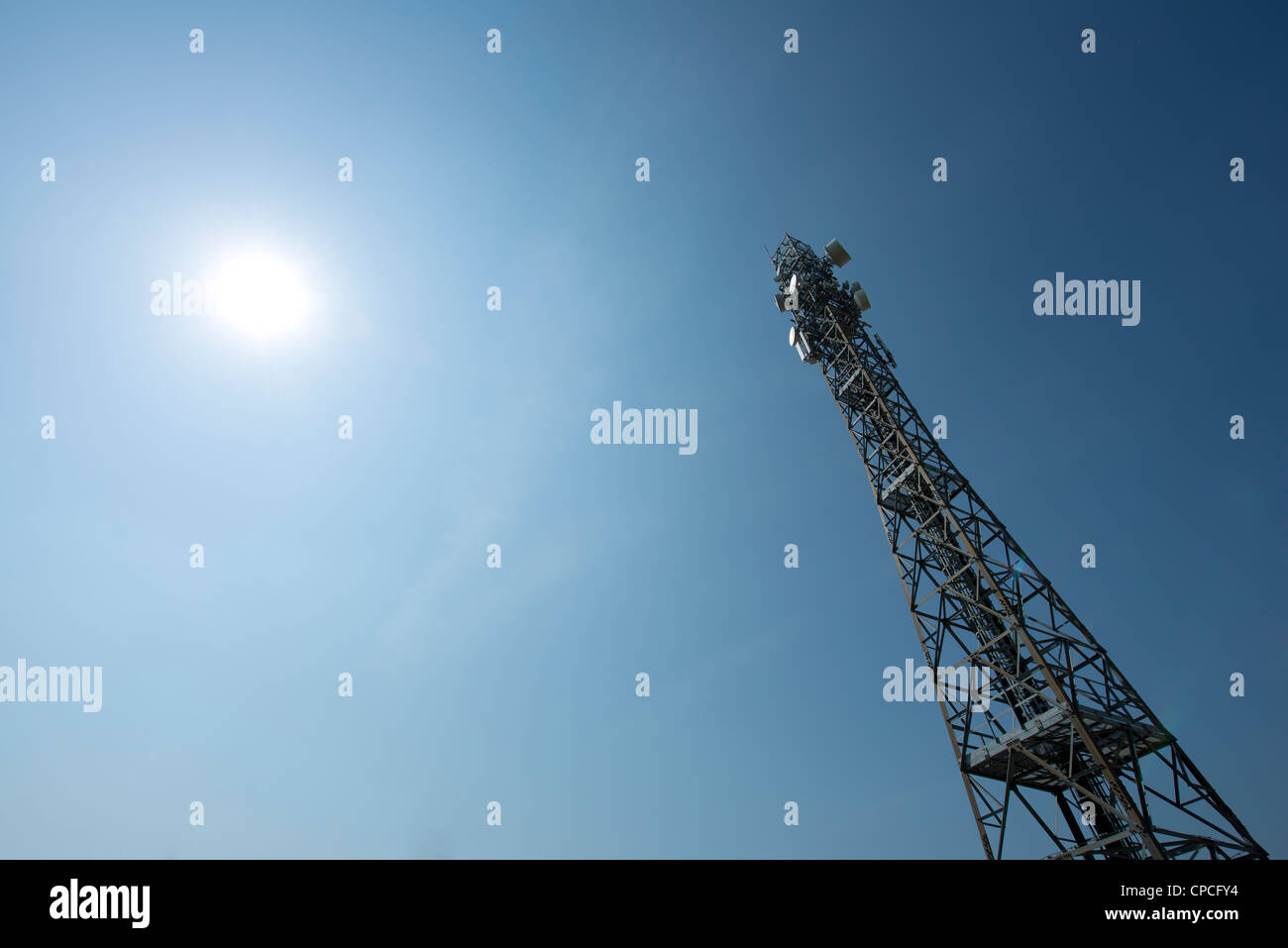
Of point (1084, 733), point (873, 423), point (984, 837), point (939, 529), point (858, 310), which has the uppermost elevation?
point (858, 310)
